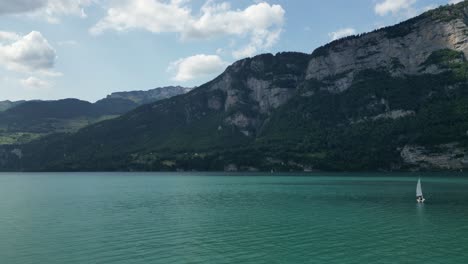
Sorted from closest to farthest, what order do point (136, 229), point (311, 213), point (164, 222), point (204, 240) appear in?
point (204, 240) → point (136, 229) → point (164, 222) → point (311, 213)

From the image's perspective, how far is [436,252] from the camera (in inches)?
2050

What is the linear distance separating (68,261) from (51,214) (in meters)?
46.5

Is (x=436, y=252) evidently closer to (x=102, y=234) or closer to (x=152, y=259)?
(x=152, y=259)

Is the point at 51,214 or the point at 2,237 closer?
the point at 2,237

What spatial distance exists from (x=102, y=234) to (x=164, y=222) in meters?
14.2

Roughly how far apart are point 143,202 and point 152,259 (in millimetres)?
65845

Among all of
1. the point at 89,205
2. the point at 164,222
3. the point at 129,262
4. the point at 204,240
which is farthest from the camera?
the point at 89,205

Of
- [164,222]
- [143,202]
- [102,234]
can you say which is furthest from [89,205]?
[102,234]

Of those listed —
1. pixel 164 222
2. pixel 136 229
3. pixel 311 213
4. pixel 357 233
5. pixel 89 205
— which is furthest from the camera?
pixel 89 205

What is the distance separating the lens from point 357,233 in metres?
64.2

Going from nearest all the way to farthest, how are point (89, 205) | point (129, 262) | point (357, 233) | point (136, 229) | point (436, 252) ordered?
point (129, 262)
point (436, 252)
point (357, 233)
point (136, 229)
point (89, 205)

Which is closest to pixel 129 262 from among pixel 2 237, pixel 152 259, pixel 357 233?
pixel 152 259

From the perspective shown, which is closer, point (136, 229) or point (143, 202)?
point (136, 229)

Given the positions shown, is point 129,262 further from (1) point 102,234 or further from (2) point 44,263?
(1) point 102,234
